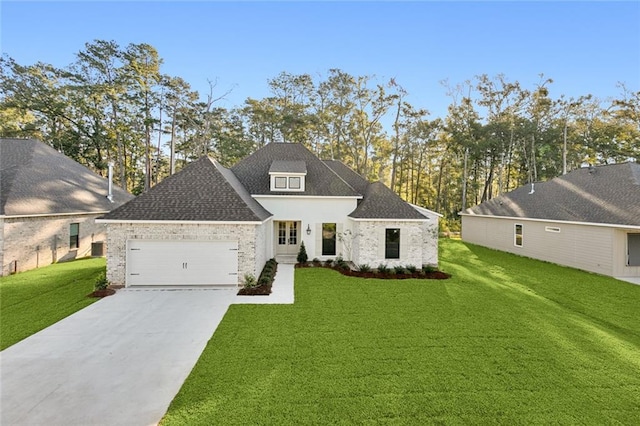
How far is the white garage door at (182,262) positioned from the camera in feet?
33.8

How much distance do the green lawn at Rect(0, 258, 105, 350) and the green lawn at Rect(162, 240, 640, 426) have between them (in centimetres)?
480

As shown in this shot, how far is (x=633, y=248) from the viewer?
43.5 feet

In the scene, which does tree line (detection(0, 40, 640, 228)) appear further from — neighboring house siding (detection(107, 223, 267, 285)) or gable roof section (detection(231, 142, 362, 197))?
neighboring house siding (detection(107, 223, 267, 285))

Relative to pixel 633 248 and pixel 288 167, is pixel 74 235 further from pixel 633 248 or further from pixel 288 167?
pixel 633 248

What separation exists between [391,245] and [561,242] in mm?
10209

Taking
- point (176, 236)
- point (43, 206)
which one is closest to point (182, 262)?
point (176, 236)

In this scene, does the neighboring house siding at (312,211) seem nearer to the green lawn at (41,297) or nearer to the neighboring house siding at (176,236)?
the neighboring house siding at (176,236)

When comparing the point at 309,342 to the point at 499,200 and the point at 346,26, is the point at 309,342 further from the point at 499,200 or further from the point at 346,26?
the point at 499,200

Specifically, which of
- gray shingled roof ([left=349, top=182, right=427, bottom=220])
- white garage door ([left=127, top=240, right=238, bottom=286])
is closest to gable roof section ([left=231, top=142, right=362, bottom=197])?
gray shingled roof ([left=349, top=182, right=427, bottom=220])

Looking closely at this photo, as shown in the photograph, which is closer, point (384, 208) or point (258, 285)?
point (258, 285)

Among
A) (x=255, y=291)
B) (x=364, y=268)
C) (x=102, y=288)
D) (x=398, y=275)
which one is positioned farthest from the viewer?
(x=364, y=268)

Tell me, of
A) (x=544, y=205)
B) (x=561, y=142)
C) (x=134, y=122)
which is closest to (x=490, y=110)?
(x=561, y=142)

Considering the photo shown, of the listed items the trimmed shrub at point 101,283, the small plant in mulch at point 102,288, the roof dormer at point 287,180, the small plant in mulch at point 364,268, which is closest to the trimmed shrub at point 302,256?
the small plant in mulch at point 364,268

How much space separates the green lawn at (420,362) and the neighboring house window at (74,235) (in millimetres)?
13668
